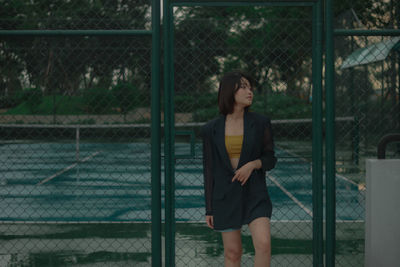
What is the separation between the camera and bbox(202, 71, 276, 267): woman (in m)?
4.11

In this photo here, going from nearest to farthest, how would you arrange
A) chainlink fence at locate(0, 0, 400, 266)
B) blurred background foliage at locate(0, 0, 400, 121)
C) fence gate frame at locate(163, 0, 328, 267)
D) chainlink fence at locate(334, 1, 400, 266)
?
1. fence gate frame at locate(163, 0, 328, 267)
2. chainlink fence at locate(0, 0, 400, 266)
3. chainlink fence at locate(334, 1, 400, 266)
4. blurred background foliage at locate(0, 0, 400, 121)

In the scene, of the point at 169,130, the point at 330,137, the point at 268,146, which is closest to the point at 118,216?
the point at 169,130

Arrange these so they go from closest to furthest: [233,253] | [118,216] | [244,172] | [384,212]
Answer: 1. [244,172]
2. [233,253]
3. [384,212]
4. [118,216]

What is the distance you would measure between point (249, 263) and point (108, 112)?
16575 millimetres

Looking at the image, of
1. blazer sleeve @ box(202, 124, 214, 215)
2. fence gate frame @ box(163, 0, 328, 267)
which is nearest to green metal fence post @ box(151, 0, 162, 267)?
fence gate frame @ box(163, 0, 328, 267)

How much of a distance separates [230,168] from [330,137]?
1.10 meters

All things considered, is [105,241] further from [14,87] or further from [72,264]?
[14,87]

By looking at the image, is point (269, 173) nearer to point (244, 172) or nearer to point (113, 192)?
point (113, 192)

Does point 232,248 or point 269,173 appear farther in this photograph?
point 269,173

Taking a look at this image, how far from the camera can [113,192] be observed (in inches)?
433

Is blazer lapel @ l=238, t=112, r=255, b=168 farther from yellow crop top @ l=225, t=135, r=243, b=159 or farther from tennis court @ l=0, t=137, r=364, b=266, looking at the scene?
tennis court @ l=0, t=137, r=364, b=266

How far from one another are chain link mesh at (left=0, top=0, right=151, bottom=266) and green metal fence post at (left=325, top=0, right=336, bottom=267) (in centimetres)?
160

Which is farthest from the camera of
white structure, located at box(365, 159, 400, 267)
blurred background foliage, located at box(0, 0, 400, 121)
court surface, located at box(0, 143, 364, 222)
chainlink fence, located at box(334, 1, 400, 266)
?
blurred background foliage, located at box(0, 0, 400, 121)

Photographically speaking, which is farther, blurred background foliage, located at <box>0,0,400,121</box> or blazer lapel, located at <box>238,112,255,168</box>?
blurred background foliage, located at <box>0,0,400,121</box>
